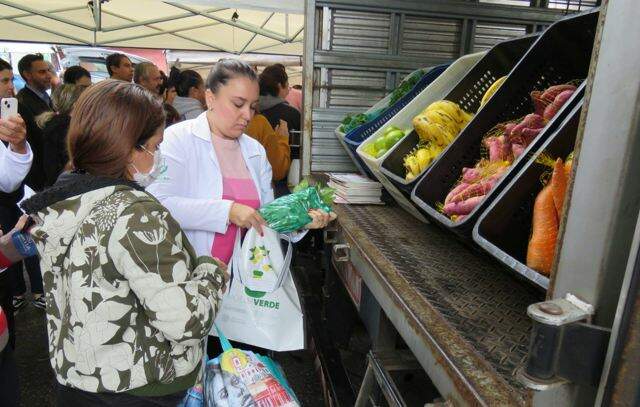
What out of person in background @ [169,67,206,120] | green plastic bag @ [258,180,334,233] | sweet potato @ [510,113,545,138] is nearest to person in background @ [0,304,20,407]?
green plastic bag @ [258,180,334,233]

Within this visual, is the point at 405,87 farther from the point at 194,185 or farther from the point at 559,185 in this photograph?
the point at 559,185

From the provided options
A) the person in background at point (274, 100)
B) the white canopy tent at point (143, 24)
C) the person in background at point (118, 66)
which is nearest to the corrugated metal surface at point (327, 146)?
Result: the person in background at point (274, 100)

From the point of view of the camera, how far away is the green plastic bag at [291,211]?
199 cm

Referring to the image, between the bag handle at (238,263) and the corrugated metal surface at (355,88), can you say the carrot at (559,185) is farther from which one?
the corrugated metal surface at (355,88)

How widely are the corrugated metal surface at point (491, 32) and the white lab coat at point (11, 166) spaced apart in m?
2.91

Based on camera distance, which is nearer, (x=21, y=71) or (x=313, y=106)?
(x=313, y=106)

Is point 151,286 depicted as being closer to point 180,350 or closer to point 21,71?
point 180,350

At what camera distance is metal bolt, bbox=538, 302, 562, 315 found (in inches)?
22.8

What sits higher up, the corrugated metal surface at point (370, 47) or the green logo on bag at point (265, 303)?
the corrugated metal surface at point (370, 47)

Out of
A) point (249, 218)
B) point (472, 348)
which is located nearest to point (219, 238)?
point (249, 218)

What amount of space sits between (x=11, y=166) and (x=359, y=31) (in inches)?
88.0

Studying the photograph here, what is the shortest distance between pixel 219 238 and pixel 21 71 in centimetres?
342

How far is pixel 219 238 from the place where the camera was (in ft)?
6.89

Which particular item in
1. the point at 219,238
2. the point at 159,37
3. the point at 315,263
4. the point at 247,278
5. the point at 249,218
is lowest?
the point at 315,263
